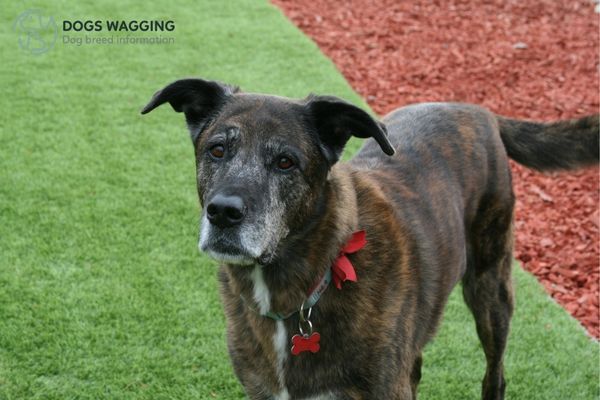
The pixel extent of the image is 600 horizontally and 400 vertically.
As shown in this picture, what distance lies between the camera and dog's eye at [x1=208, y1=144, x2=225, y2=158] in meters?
3.24

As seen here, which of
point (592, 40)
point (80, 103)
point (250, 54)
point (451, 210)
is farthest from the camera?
point (592, 40)

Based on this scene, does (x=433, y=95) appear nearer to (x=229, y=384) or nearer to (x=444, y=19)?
(x=444, y=19)

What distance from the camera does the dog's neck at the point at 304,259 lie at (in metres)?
3.34

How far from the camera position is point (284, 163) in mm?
3227

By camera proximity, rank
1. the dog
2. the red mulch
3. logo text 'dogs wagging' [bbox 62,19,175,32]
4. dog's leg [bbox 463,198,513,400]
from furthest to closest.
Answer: logo text 'dogs wagging' [bbox 62,19,175,32] < the red mulch < dog's leg [bbox 463,198,513,400] < the dog

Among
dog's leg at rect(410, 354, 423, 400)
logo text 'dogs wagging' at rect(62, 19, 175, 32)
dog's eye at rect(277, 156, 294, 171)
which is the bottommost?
logo text 'dogs wagging' at rect(62, 19, 175, 32)

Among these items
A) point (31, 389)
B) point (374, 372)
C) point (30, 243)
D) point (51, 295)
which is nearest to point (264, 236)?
point (374, 372)

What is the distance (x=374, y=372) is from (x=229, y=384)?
151 cm

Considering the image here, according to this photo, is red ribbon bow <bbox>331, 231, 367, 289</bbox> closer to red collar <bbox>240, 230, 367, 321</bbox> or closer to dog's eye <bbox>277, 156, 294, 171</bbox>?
red collar <bbox>240, 230, 367, 321</bbox>

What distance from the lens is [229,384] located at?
453cm

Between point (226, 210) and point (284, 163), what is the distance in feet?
1.32

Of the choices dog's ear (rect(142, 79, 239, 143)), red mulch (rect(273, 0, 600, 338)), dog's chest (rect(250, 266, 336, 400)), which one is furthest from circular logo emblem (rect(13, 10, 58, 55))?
dog's chest (rect(250, 266, 336, 400))

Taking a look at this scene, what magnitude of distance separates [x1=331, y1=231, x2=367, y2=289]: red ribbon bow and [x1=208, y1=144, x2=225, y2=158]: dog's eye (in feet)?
2.25

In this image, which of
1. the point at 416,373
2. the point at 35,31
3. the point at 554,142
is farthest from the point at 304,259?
the point at 35,31
